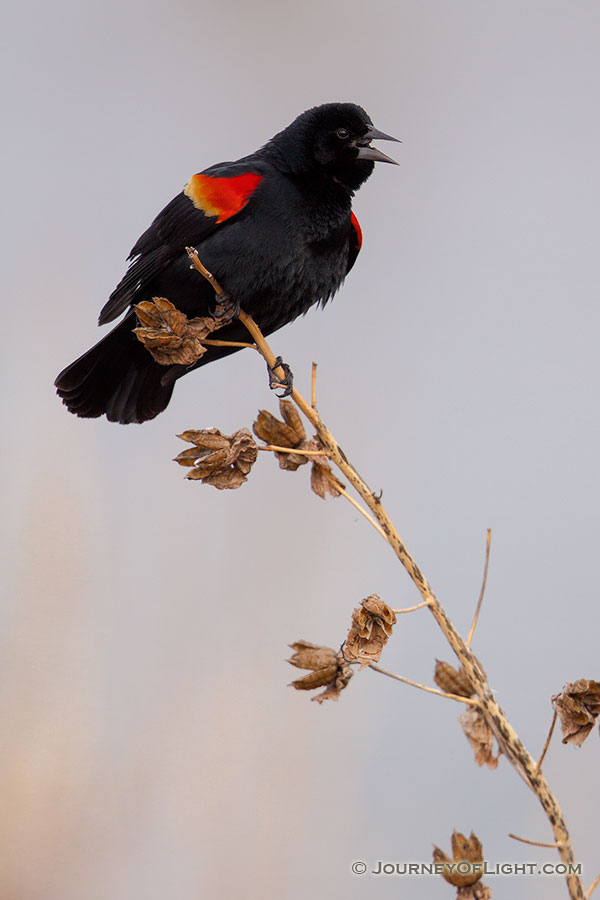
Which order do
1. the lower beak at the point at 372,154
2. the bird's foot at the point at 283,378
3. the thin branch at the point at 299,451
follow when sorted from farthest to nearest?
1. the lower beak at the point at 372,154
2. the bird's foot at the point at 283,378
3. the thin branch at the point at 299,451

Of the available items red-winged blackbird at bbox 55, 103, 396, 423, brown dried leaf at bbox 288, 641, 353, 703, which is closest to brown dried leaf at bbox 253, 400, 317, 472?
brown dried leaf at bbox 288, 641, 353, 703

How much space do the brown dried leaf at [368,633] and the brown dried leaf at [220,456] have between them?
0.49 feet

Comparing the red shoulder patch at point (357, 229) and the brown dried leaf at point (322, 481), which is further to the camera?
the red shoulder patch at point (357, 229)

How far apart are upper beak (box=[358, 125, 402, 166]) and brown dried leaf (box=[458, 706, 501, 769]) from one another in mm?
757

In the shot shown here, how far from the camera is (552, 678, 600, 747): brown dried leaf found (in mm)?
511

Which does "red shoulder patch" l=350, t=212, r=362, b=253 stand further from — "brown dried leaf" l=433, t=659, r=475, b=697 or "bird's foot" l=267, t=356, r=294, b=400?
"brown dried leaf" l=433, t=659, r=475, b=697

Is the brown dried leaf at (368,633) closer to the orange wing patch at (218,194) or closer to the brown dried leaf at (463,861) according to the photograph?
the brown dried leaf at (463,861)

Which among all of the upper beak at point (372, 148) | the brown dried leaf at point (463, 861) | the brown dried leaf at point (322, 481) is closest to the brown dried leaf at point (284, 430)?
the brown dried leaf at point (322, 481)

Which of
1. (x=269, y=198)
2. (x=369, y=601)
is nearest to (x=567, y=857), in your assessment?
(x=369, y=601)

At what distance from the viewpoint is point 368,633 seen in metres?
0.52

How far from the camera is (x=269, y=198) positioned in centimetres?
107

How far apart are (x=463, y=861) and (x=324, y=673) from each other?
0.42 ft

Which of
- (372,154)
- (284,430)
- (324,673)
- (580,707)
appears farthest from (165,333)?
(372,154)

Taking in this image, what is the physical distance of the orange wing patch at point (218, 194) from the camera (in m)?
1.04
